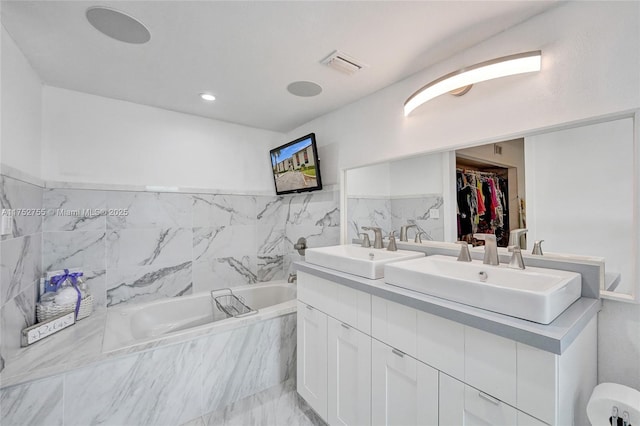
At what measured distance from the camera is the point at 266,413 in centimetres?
179

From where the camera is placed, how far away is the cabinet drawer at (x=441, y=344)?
0.98 m

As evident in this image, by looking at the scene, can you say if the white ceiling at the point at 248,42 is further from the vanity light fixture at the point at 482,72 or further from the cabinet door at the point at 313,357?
the cabinet door at the point at 313,357

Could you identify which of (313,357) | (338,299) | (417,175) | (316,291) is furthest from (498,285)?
(313,357)

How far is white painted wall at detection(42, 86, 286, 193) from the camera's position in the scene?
2.07m

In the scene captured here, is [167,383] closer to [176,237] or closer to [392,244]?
[176,237]

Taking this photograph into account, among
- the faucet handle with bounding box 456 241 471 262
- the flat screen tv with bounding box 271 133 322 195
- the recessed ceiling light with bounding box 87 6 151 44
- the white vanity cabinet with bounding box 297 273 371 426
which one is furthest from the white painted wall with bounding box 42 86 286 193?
the faucet handle with bounding box 456 241 471 262

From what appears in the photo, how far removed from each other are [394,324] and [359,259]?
37 cm

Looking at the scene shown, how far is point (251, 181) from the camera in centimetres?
299

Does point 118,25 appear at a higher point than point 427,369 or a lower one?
higher

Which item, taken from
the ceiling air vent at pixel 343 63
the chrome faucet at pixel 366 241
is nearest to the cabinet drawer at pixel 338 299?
the chrome faucet at pixel 366 241

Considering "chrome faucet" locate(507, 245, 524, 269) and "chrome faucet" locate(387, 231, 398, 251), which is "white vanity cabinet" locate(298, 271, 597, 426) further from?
"chrome faucet" locate(387, 231, 398, 251)

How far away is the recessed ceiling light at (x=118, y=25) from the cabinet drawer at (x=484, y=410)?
220 centimetres

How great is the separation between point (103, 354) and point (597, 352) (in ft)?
7.93

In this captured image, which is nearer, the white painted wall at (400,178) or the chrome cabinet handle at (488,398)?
the chrome cabinet handle at (488,398)
